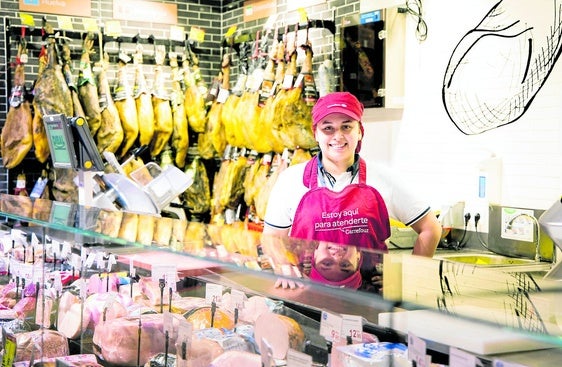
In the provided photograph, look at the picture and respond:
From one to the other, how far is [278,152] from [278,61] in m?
0.82

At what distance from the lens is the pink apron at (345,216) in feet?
12.8

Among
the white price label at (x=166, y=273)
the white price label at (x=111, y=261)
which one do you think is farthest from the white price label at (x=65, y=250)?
the white price label at (x=166, y=273)

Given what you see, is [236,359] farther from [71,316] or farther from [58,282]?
[58,282]

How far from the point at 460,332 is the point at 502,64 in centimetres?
412

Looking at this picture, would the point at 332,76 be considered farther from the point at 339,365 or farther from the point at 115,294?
the point at 339,365

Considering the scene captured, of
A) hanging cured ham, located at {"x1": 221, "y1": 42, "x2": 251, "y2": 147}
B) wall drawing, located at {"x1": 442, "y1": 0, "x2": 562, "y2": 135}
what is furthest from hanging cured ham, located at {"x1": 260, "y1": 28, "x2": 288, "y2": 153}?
wall drawing, located at {"x1": 442, "y1": 0, "x2": 562, "y2": 135}

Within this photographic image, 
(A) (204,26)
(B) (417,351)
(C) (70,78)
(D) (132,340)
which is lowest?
(D) (132,340)

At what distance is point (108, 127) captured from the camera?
25.8 feet

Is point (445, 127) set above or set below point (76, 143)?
above

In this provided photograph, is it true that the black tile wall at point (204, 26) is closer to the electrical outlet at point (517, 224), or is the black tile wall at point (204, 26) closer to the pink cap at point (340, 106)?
the electrical outlet at point (517, 224)

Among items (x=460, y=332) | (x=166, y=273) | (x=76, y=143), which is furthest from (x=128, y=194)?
(x=460, y=332)

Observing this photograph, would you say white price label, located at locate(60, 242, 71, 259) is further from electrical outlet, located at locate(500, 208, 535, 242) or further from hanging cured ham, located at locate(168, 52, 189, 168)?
hanging cured ham, located at locate(168, 52, 189, 168)

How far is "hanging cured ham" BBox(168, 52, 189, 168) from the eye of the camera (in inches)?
330

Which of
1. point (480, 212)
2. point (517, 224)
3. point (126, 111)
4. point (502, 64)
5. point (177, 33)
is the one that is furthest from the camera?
point (177, 33)
